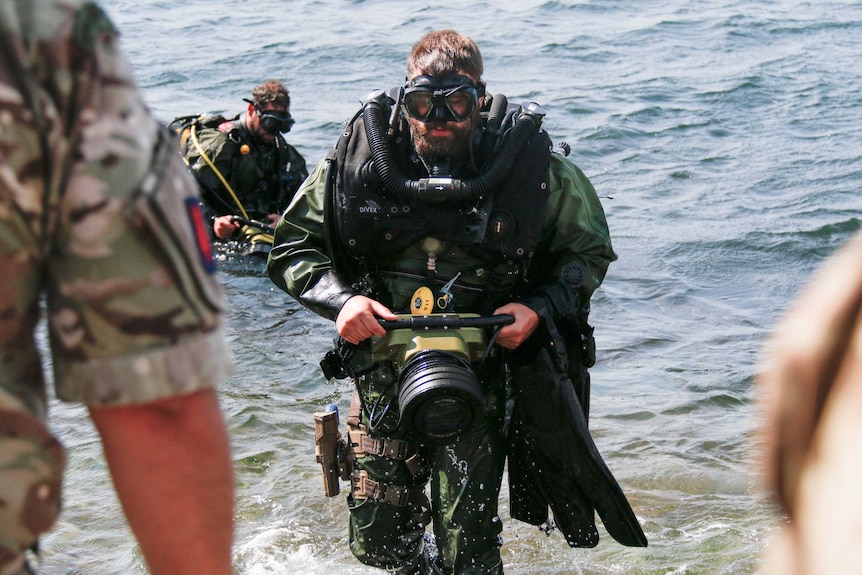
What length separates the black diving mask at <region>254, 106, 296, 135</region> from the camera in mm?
9070

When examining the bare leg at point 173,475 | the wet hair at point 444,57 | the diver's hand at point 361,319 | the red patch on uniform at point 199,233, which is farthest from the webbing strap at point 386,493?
the red patch on uniform at point 199,233

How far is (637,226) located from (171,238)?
9.46 m

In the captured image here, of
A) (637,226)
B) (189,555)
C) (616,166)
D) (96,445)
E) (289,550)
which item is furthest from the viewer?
(616,166)

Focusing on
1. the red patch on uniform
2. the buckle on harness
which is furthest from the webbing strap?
the red patch on uniform

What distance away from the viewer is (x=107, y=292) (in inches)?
55.2

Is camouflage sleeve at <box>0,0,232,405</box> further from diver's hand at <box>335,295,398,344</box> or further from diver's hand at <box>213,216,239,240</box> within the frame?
diver's hand at <box>213,216,239,240</box>

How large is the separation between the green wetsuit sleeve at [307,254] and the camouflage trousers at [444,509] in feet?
1.81

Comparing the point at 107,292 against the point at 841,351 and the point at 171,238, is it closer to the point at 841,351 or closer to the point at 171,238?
the point at 171,238

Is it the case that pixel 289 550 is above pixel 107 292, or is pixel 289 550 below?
below

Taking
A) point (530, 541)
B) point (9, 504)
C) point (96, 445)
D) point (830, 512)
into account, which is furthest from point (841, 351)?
point (96, 445)

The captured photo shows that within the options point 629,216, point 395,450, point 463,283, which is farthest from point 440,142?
point 629,216

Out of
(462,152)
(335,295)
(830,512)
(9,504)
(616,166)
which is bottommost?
(616,166)

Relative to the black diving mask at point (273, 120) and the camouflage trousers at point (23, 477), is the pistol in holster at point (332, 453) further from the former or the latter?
the black diving mask at point (273, 120)

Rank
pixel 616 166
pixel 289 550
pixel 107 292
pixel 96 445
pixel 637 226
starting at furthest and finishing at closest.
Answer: pixel 616 166 < pixel 637 226 < pixel 96 445 < pixel 289 550 < pixel 107 292
